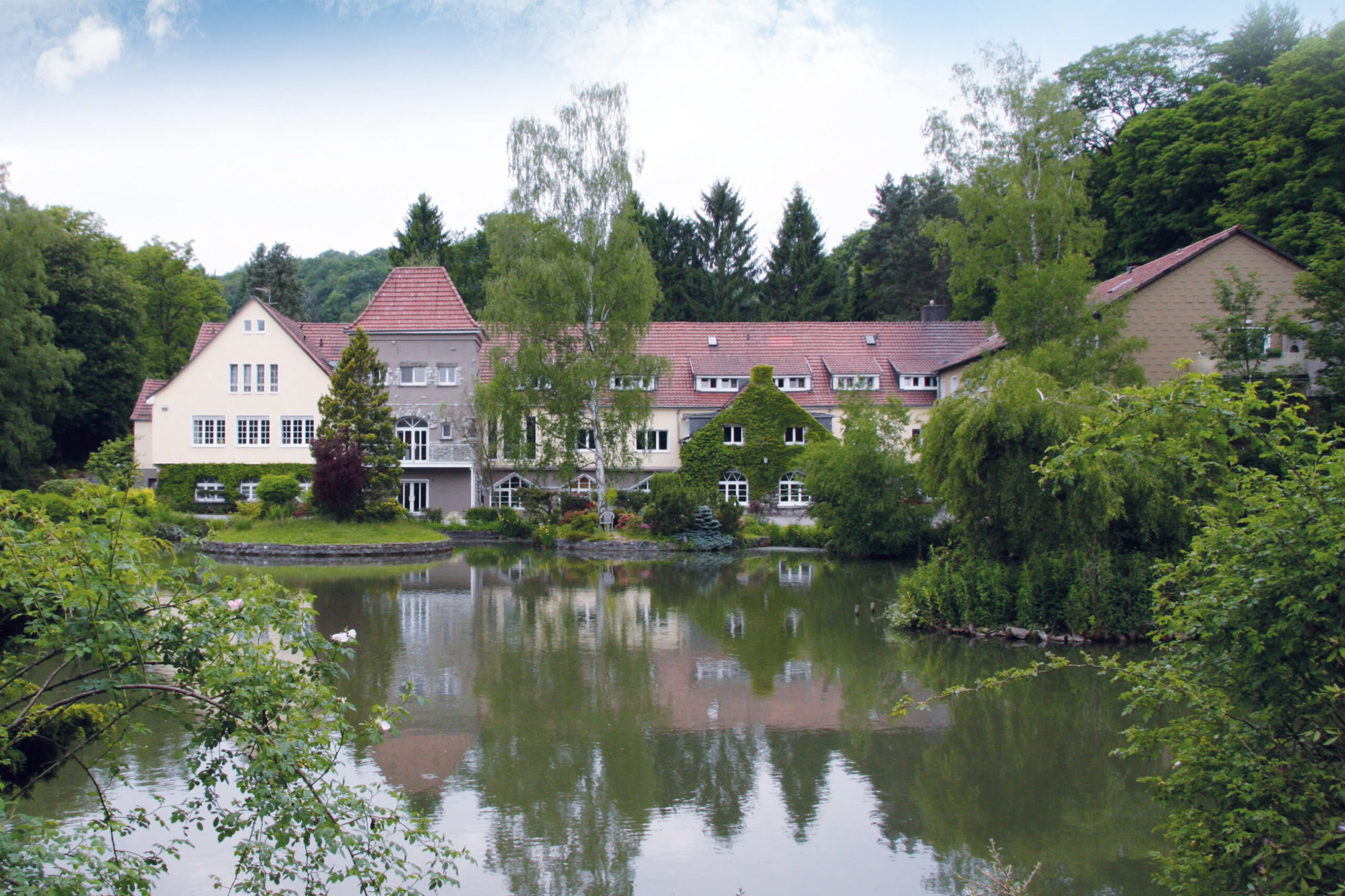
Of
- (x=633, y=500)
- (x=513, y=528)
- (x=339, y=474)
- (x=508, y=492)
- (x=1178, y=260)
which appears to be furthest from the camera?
(x=508, y=492)

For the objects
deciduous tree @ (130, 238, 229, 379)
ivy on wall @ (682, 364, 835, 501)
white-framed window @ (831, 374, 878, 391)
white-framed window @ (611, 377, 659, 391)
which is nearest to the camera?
white-framed window @ (611, 377, 659, 391)

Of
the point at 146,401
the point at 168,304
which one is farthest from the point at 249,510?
the point at 168,304

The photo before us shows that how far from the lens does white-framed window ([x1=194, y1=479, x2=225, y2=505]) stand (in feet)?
125

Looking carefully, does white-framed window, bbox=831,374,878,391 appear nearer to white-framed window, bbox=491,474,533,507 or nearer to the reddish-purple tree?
white-framed window, bbox=491,474,533,507

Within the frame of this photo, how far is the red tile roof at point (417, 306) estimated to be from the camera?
1532 inches

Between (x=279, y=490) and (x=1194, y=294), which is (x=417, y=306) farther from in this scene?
(x=1194, y=294)

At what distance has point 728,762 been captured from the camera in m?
9.67

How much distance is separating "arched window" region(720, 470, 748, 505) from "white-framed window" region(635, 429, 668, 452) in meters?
4.02

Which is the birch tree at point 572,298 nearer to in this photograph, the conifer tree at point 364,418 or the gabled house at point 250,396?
the conifer tree at point 364,418

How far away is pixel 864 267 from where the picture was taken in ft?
193

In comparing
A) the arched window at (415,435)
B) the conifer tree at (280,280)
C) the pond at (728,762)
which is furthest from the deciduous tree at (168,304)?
the pond at (728,762)

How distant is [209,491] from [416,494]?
813 cm

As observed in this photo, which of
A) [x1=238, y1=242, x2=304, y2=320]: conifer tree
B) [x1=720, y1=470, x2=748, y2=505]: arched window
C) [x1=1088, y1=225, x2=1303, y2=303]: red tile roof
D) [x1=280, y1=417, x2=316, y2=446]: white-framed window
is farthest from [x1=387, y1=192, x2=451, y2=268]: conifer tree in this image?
[x1=1088, y1=225, x2=1303, y2=303]: red tile roof

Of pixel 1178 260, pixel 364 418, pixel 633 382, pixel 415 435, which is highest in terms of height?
pixel 1178 260
